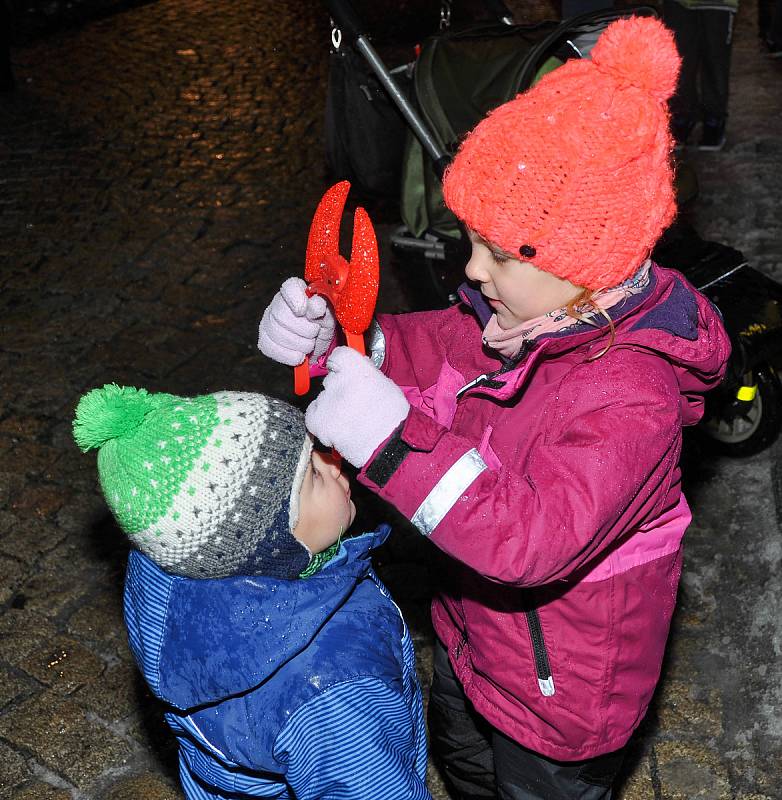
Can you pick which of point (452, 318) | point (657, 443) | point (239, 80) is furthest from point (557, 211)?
point (239, 80)

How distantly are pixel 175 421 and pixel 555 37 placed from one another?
8.31 ft

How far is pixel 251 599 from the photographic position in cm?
185

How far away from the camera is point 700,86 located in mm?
6539

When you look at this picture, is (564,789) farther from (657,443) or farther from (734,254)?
(734,254)

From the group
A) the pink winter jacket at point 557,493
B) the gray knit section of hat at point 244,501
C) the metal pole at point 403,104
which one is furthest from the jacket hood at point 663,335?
the metal pole at point 403,104

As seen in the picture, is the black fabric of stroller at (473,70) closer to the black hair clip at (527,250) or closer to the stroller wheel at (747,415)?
the stroller wheel at (747,415)

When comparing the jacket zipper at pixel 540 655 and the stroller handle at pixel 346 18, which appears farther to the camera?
the stroller handle at pixel 346 18

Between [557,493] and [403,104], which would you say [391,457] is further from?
[403,104]

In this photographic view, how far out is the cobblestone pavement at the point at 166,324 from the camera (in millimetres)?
3148

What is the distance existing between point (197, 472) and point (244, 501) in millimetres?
105

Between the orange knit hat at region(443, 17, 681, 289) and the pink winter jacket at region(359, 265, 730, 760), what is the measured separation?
163 millimetres

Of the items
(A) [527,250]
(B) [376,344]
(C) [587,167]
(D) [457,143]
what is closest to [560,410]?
(A) [527,250]

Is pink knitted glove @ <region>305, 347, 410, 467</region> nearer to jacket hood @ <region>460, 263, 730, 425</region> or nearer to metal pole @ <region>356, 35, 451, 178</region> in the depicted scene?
jacket hood @ <region>460, 263, 730, 425</region>

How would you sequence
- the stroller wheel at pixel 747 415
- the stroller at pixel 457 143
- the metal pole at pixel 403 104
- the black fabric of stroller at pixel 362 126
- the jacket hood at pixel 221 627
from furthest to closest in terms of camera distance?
1. the black fabric of stroller at pixel 362 126
2. the metal pole at pixel 403 104
3. the stroller wheel at pixel 747 415
4. the stroller at pixel 457 143
5. the jacket hood at pixel 221 627
